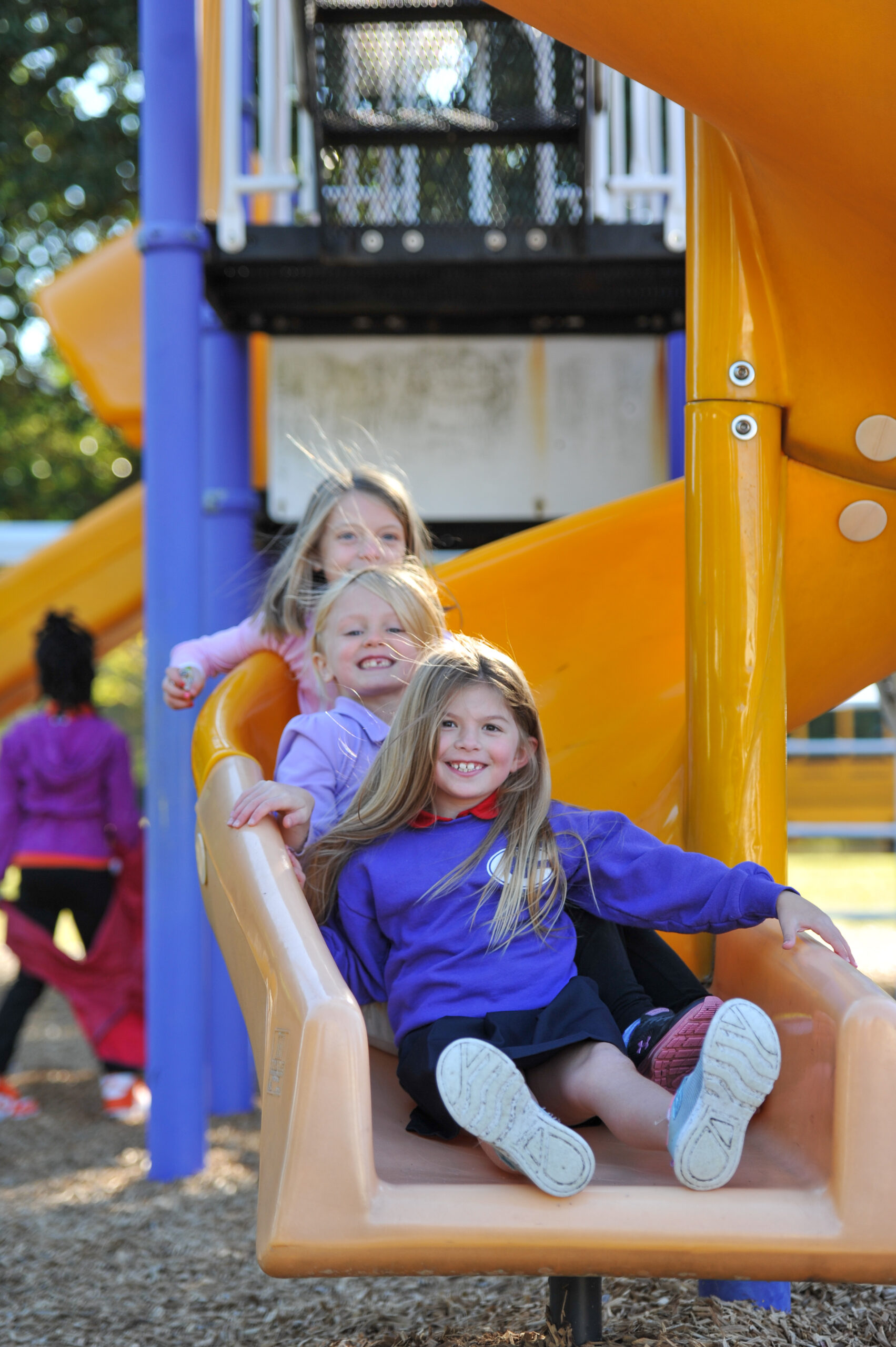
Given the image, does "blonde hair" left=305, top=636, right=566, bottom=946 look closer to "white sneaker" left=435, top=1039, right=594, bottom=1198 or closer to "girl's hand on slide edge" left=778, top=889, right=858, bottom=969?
"girl's hand on slide edge" left=778, top=889, right=858, bottom=969

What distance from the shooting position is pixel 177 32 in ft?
11.6

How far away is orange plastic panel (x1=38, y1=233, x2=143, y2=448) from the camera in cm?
503

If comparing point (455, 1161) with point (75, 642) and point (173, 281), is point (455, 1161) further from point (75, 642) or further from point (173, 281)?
point (75, 642)

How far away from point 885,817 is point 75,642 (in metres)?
5.43

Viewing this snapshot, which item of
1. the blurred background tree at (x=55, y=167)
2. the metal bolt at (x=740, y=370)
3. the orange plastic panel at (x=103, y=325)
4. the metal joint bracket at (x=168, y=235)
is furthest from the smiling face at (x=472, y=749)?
the blurred background tree at (x=55, y=167)

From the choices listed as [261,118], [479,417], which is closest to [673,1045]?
[479,417]

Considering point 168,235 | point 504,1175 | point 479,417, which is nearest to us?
point 504,1175

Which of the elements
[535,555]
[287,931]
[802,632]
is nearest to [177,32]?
[535,555]

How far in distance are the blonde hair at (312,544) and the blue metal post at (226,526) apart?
56.8 inches

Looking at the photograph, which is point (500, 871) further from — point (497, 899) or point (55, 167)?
point (55, 167)

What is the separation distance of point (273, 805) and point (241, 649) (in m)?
1.01

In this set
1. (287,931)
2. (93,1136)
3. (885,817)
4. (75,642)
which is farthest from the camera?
(885,817)

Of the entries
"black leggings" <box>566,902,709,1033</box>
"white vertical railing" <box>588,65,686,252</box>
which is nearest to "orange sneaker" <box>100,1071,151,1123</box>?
"black leggings" <box>566,902,709,1033</box>

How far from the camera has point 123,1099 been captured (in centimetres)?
432
